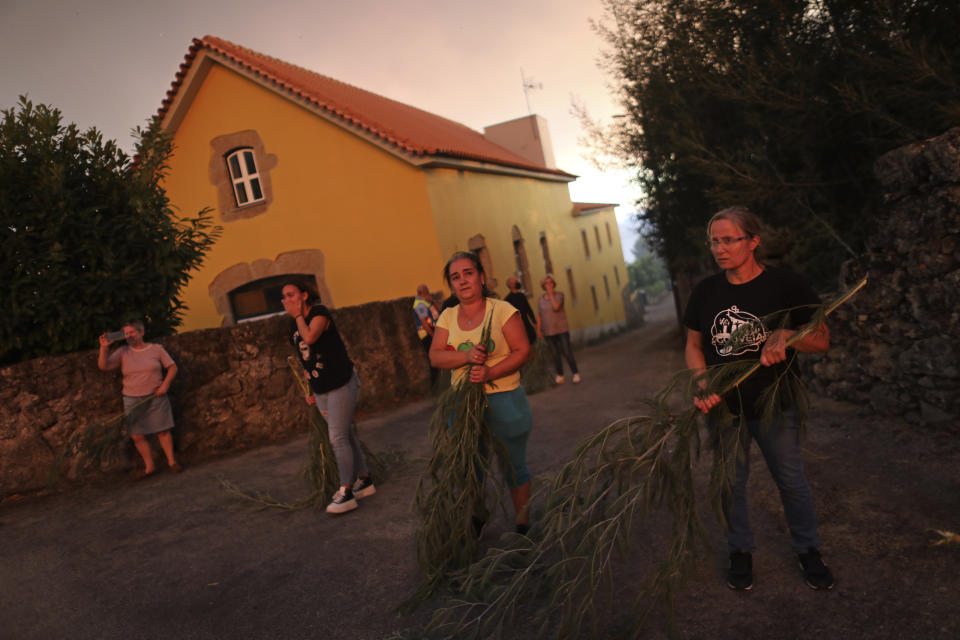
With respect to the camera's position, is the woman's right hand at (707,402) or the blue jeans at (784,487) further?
the blue jeans at (784,487)

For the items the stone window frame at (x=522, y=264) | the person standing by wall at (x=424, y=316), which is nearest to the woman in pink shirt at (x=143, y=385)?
the person standing by wall at (x=424, y=316)

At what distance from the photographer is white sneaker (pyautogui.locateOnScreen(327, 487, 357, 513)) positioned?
5.19m

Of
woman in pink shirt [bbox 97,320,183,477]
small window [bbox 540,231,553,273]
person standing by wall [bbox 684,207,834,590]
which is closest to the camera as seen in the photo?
person standing by wall [bbox 684,207,834,590]

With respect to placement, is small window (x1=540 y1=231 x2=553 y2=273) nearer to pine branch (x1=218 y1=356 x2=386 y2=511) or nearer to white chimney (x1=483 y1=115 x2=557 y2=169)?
white chimney (x1=483 y1=115 x2=557 y2=169)

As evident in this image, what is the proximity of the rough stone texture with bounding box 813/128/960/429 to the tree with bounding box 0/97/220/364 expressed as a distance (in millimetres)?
7789

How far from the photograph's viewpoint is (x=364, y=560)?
427cm

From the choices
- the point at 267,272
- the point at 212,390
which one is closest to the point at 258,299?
the point at 267,272

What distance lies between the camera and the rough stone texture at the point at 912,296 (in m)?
4.68

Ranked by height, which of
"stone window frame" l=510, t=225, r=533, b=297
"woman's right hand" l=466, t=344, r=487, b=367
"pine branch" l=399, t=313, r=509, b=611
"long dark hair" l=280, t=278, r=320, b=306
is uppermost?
"stone window frame" l=510, t=225, r=533, b=297

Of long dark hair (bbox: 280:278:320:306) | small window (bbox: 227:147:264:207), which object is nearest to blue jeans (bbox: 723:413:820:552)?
long dark hair (bbox: 280:278:320:306)

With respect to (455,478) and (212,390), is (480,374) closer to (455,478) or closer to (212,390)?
(455,478)

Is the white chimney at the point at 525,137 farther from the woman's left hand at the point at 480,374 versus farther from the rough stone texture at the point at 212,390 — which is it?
the woman's left hand at the point at 480,374

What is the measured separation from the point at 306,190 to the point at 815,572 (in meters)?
13.8

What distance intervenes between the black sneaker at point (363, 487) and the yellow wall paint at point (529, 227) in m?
8.95
